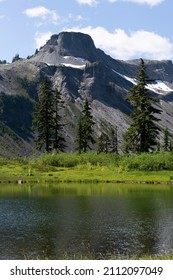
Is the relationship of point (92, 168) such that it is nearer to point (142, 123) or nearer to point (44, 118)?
point (142, 123)

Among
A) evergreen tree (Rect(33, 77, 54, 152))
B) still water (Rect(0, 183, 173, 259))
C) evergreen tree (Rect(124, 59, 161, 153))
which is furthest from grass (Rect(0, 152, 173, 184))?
evergreen tree (Rect(33, 77, 54, 152))

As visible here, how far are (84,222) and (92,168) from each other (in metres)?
40.8

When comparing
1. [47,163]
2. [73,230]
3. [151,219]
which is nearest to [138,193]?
[151,219]

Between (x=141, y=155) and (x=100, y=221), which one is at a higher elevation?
(x=141, y=155)

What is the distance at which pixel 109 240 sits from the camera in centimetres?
2588

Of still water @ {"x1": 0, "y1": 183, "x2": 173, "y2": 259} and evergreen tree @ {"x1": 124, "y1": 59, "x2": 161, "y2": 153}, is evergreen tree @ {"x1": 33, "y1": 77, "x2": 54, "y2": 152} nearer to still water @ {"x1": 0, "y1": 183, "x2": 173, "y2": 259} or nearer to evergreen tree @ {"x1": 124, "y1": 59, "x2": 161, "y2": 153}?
evergreen tree @ {"x1": 124, "y1": 59, "x2": 161, "y2": 153}

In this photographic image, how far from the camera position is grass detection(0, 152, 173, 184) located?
6165 centimetres

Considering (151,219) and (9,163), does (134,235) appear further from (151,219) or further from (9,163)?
(9,163)

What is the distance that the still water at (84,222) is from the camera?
77.4ft

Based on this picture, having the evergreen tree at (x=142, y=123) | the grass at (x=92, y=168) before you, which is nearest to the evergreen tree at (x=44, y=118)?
the grass at (x=92, y=168)

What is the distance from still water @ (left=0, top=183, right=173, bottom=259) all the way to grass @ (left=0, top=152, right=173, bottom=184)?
10.3 meters

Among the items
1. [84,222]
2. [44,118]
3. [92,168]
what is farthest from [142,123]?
[84,222]

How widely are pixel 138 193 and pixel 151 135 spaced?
24879 millimetres

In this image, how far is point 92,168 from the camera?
7206 centimetres
